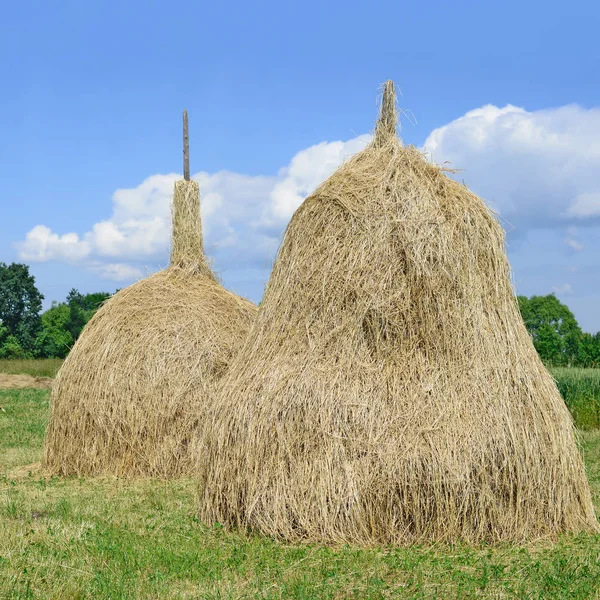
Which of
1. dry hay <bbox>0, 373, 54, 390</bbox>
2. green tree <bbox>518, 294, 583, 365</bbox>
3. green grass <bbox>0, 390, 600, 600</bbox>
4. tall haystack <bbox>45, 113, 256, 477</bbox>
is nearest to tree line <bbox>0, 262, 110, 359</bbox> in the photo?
dry hay <bbox>0, 373, 54, 390</bbox>

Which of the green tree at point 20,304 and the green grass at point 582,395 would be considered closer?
the green grass at point 582,395

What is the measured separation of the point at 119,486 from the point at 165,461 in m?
0.88

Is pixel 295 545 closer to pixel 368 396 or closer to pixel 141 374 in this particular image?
pixel 368 396

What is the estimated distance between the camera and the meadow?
6.68 metres

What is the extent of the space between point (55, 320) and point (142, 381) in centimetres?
5215

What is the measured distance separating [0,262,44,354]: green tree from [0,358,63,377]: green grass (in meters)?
17.3

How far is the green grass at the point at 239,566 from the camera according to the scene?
21.9ft

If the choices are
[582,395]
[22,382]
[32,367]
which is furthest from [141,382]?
[32,367]

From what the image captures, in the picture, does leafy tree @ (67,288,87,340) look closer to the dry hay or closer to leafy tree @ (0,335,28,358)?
leafy tree @ (0,335,28,358)

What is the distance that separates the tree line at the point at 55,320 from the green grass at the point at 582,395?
1168 inches

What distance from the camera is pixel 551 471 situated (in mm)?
8008

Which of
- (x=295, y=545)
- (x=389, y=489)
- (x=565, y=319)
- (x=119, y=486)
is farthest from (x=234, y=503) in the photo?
(x=565, y=319)

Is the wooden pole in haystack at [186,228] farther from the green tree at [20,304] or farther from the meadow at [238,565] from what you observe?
the green tree at [20,304]

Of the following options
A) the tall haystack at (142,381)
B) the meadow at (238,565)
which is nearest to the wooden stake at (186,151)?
the tall haystack at (142,381)
